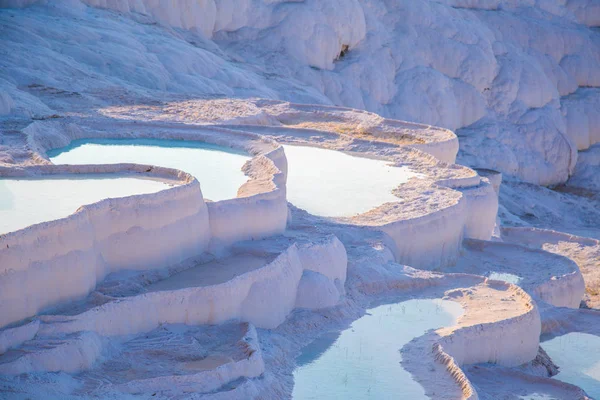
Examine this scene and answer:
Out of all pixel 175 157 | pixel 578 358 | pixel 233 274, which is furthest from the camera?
pixel 175 157

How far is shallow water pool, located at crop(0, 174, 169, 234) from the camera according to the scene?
7051 mm

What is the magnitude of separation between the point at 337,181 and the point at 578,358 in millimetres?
4295

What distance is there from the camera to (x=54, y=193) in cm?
798

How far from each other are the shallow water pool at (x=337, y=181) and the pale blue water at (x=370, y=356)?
2.56 m

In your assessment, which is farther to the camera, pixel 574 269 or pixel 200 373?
pixel 574 269

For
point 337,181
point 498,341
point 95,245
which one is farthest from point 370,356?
point 337,181

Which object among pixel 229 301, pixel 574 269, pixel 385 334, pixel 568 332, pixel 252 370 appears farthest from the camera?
pixel 574 269

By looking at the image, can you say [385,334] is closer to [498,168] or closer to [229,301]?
[229,301]

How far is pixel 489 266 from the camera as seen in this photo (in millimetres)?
11789

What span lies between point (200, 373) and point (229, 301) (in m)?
1.15

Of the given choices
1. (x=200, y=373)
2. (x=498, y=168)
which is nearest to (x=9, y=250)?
(x=200, y=373)

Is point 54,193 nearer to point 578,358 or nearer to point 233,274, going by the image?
point 233,274

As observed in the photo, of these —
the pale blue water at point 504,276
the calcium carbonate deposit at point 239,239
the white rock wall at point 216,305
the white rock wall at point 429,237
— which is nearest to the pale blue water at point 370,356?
the calcium carbonate deposit at point 239,239

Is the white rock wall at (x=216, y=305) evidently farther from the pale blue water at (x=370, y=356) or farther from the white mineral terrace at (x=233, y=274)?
the pale blue water at (x=370, y=356)
